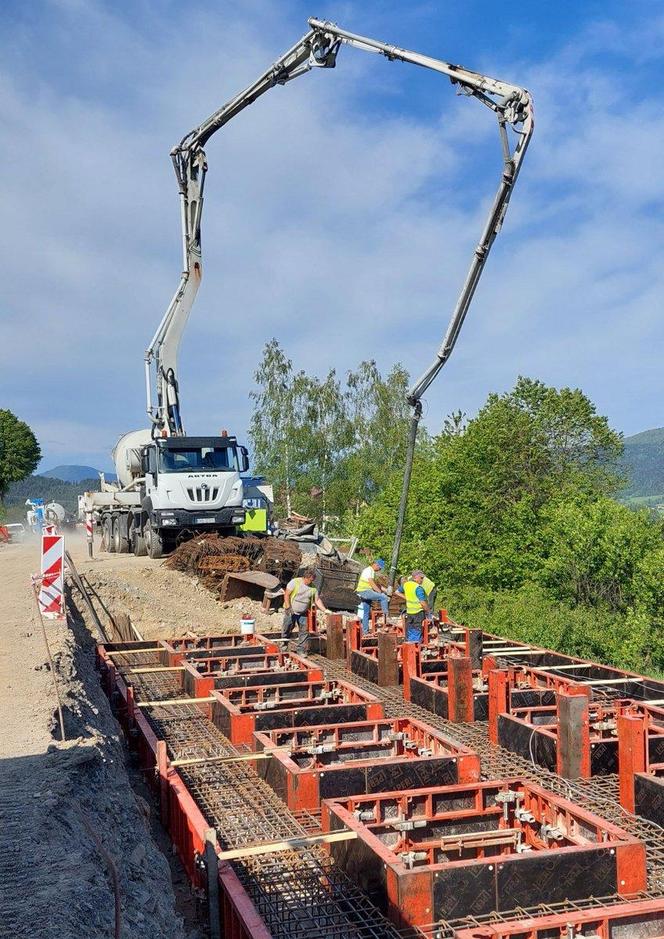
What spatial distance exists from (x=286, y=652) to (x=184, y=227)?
34.2 ft

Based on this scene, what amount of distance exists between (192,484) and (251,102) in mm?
7628

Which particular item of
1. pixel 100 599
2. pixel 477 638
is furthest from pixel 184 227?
pixel 477 638

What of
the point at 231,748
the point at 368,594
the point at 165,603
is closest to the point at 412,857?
the point at 231,748

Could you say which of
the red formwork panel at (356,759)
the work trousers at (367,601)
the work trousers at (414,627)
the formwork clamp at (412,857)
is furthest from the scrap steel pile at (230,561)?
the formwork clamp at (412,857)

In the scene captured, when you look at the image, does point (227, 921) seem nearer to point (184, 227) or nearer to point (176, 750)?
point (176, 750)

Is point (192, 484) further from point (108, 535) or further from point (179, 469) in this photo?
point (108, 535)

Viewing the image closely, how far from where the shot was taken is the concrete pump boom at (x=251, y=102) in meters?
11.9

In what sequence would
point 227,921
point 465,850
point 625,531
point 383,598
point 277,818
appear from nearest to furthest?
point 227,921, point 465,850, point 277,818, point 383,598, point 625,531

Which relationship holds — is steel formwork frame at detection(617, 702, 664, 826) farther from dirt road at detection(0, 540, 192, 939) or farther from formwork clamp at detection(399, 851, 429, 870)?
dirt road at detection(0, 540, 192, 939)

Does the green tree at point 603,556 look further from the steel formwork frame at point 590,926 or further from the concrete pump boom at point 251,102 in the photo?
the steel formwork frame at point 590,926

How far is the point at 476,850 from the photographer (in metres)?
6.03

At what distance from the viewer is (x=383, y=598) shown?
13812 millimetres

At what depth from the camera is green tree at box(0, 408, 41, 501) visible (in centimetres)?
5725

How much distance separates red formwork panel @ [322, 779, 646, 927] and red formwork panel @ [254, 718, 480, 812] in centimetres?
48
